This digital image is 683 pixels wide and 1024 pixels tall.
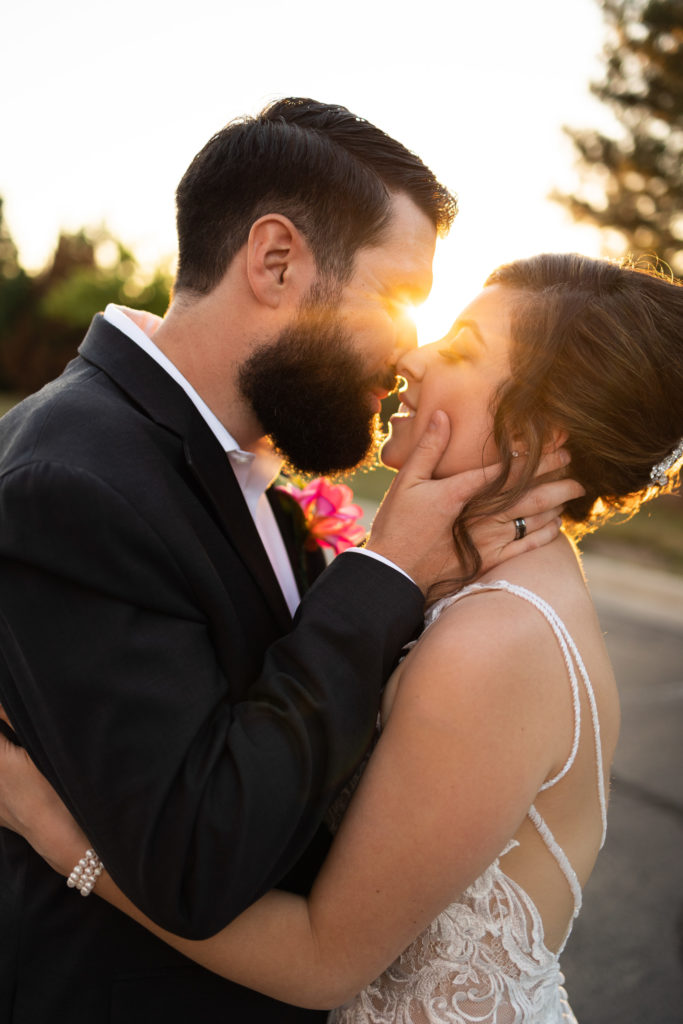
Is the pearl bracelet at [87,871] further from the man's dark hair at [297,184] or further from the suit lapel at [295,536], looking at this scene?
the man's dark hair at [297,184]

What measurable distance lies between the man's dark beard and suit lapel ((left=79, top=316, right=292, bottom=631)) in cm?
35

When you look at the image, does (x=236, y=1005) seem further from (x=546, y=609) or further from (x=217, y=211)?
(x=217, y=211)

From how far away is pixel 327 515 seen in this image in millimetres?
2760

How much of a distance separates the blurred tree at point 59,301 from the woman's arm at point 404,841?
40.6 meters

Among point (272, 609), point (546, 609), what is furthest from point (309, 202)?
point (546, 609)

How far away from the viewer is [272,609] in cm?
190

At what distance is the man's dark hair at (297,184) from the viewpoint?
7.18 ft

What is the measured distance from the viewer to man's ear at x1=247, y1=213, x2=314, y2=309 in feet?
7.02

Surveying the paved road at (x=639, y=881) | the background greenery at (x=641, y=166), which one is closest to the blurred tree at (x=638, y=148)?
the background greenery at (x=641, y=166)

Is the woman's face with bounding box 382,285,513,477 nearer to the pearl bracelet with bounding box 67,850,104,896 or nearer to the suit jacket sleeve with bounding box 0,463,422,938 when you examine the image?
the suit jacket sleeve with bounding box 0,463,422,938

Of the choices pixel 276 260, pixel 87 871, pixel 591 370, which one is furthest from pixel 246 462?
pixel 87 871

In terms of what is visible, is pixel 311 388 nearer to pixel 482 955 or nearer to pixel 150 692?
pixel 150 692

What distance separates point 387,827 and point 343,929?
208mm

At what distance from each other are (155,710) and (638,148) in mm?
21677
